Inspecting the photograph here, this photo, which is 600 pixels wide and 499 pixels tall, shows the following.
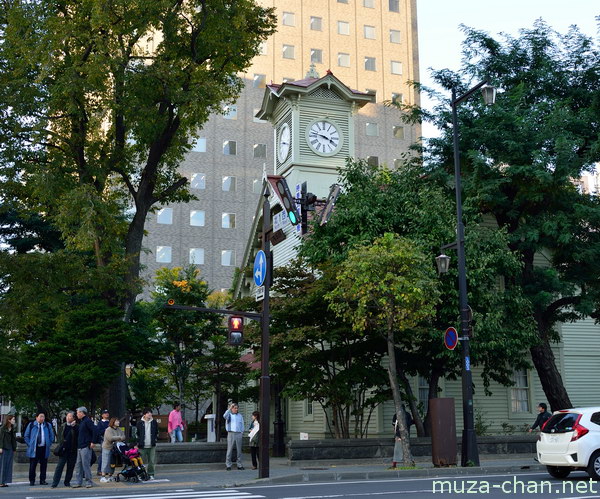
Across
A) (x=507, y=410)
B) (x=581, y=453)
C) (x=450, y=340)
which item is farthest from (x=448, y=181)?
(x=581, y=453)

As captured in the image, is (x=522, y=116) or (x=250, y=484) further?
(x=522, y=116)

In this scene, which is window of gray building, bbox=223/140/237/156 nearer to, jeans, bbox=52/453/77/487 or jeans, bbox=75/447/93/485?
jeans, bbox=52/453/77/487

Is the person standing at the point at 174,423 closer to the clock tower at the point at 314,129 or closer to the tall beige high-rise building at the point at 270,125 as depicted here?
the clock tower at the point at 314,129

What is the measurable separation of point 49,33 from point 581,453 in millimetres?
19909

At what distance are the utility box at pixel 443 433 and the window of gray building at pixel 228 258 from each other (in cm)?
4588

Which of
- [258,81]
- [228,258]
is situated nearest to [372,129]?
[258,81]

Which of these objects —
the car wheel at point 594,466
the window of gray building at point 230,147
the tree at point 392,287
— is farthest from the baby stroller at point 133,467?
the window of gray building at point 230,147

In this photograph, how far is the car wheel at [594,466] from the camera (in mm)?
15922

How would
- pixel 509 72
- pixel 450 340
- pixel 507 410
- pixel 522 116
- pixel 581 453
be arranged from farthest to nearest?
1. pixel 507 410
2. pixel 509 72
3. pixel 522 116
4. pixel 450 340
5. pixel 581 453

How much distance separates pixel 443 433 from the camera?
21156mm

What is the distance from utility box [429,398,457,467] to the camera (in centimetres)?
2103

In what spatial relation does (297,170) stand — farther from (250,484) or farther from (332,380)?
(250,484)

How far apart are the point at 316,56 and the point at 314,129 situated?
37571mm

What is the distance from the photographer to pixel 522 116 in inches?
1083
